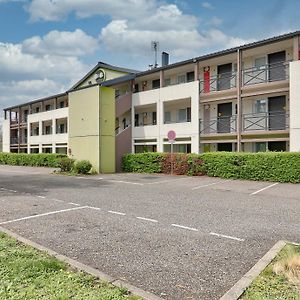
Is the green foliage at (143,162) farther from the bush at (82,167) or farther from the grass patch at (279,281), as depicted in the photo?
the grass patch at (279,281)

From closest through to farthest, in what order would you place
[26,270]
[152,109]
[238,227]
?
[26,270], [238,227], [152,109]

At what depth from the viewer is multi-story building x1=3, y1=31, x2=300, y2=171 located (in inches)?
795

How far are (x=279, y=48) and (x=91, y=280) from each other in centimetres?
2085

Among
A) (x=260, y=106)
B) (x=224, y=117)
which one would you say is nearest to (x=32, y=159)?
(x=224, y=117)

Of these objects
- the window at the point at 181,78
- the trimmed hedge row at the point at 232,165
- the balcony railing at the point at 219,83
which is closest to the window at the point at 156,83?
the window at the point at 181,78

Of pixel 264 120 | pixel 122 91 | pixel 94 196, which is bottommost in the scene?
pixel 94 196

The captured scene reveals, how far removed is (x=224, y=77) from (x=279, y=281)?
2074cm

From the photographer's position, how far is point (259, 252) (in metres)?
5.30

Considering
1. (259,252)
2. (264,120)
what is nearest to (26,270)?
(259,252)

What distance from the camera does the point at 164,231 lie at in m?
6.71

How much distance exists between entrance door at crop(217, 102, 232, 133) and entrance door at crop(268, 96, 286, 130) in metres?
2.87

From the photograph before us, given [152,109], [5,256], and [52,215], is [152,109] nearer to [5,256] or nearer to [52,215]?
[52,215]

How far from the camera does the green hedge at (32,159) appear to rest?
1204 inches

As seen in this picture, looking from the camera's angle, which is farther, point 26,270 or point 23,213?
point 23,213
